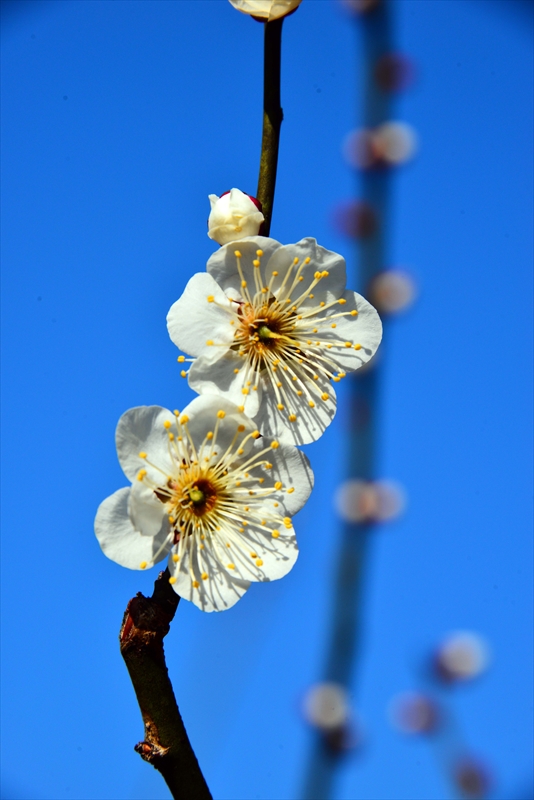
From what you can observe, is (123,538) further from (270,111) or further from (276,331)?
(270,111)

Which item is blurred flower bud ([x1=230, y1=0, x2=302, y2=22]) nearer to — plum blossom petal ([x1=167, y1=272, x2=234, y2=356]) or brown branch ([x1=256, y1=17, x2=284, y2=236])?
brown branch ([x1=256, y1=17, x2=284, y2=236])

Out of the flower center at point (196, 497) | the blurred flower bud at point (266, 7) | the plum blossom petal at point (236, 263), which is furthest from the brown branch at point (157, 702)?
the blurred flower bud at point (266, 7)

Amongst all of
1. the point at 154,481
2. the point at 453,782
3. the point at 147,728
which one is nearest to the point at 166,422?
the point at 154,481

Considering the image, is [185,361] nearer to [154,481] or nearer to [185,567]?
[154,481]

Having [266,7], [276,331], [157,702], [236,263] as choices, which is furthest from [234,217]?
[157,702]

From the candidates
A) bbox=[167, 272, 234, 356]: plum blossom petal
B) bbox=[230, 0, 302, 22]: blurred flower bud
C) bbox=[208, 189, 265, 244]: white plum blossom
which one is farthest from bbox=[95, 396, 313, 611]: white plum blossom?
Answer: bbox=[230, 0, 302, 22]: blurred flower bud
